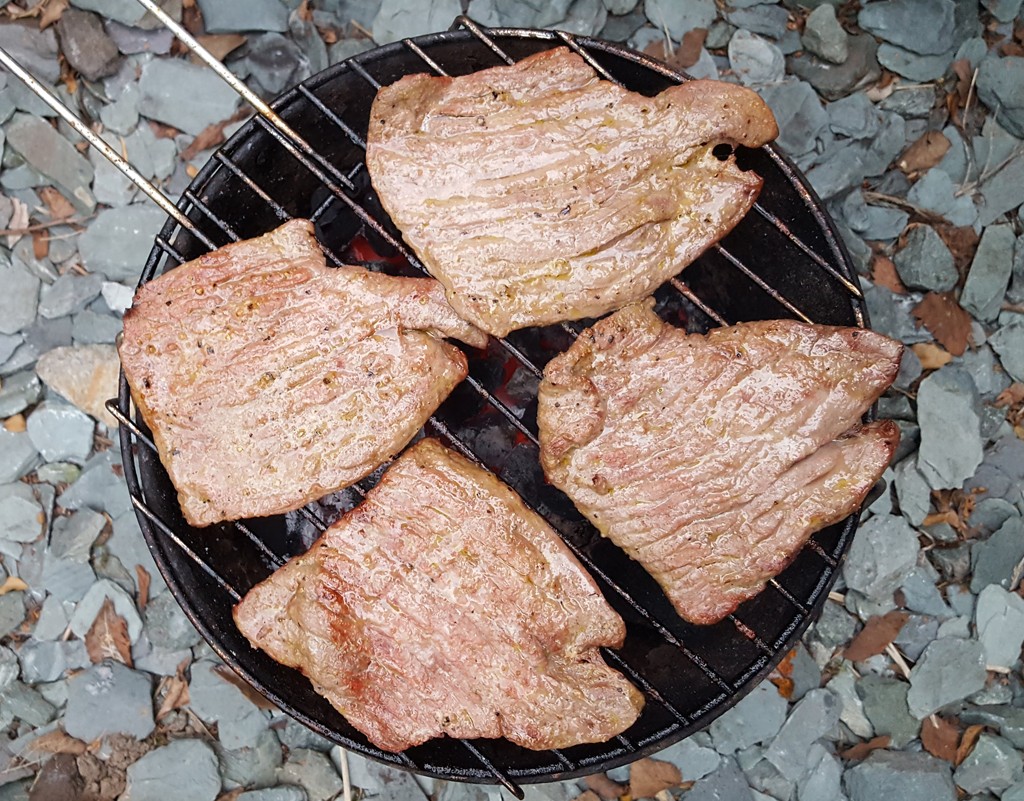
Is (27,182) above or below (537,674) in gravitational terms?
above

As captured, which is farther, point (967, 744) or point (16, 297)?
point (16, 297)

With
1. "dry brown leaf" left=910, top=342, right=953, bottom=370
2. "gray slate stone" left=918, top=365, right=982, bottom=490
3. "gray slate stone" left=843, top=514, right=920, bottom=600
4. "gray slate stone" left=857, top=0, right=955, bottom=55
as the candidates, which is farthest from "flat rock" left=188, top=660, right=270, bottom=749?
"gray slate stone" left=857, top=0, right=955, bottom=55

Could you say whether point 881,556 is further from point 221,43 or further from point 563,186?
point 221,43

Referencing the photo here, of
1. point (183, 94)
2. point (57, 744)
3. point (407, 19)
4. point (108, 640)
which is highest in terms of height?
point (407, 19)

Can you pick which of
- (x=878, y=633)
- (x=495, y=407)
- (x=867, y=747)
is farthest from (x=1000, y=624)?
(x=495, y=407)

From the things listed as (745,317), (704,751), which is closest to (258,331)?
(745,317)

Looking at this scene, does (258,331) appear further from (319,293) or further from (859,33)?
(859,33)

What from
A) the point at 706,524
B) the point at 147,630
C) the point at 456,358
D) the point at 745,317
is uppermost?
the point at 456,358
